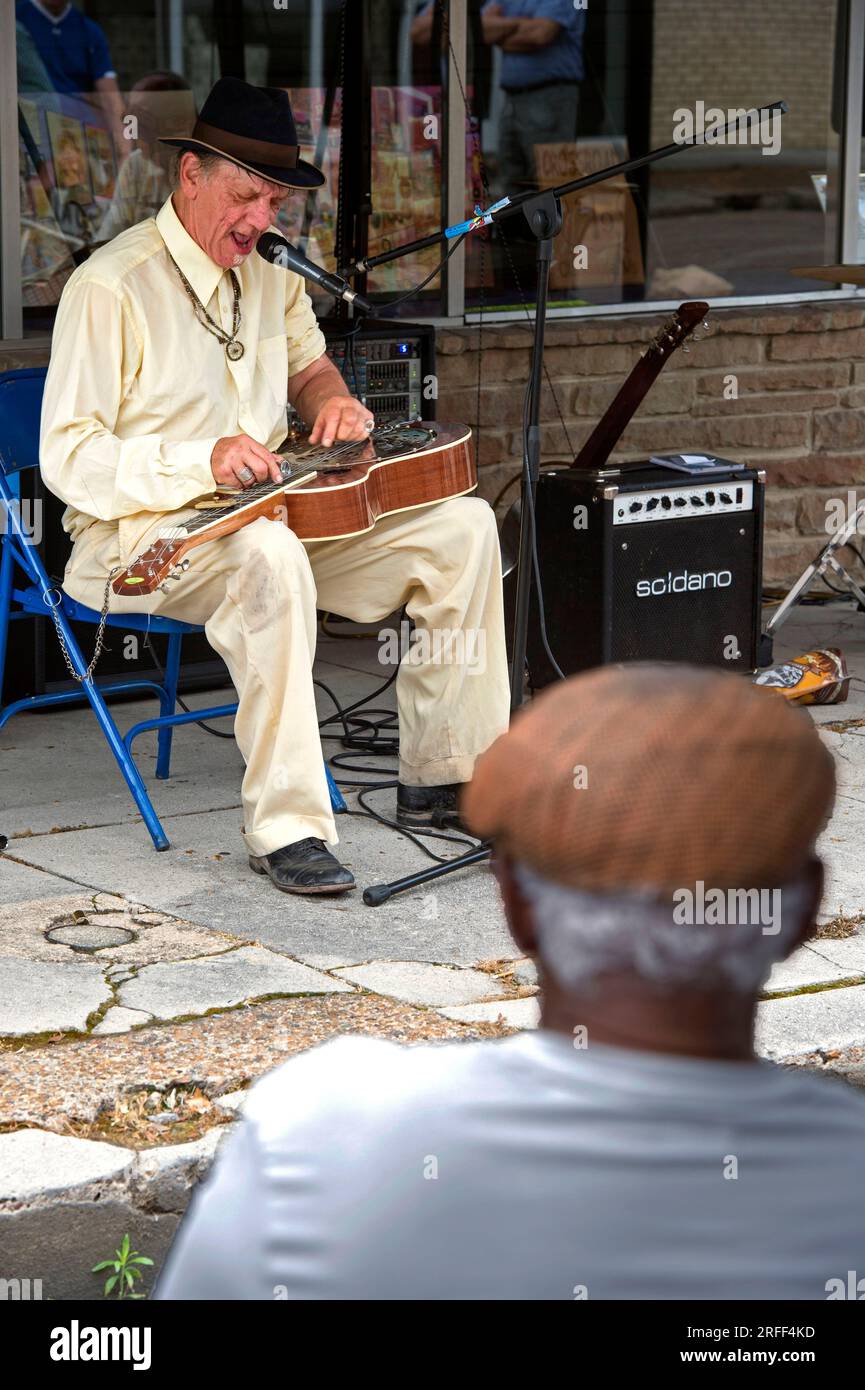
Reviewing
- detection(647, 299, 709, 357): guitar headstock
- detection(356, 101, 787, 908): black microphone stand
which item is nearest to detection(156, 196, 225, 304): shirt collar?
detection(356, 101, 787, 908): black microphone stand

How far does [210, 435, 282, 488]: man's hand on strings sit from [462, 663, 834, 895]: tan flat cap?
9.44ft

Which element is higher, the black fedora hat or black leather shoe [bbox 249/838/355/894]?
the black fedora hat

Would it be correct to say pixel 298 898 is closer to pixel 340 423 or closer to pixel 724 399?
pixel 340 423

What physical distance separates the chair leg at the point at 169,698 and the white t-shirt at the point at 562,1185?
11.0 feet

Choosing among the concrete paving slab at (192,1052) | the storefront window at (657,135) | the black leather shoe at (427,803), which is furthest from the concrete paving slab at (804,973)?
the storefront window at (657,135)

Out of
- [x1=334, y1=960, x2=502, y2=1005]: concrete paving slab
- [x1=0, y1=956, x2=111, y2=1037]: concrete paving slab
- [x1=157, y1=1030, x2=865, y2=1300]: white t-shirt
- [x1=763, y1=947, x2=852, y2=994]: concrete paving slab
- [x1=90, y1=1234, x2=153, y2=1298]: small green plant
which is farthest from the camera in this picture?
[x1=763, y1=947, x2=852, y2=994]: concrete paving slab

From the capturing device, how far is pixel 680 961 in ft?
3.50

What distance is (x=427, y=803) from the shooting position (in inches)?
173

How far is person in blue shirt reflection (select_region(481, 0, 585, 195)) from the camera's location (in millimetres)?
6727

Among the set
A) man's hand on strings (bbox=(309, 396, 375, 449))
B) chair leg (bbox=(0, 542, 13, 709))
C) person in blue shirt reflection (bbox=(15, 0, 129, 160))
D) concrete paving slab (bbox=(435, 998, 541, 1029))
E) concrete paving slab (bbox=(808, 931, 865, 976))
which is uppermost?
person in blue shirt reflection (bbox=(15, 0, 129, 160))

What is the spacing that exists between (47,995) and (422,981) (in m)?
0.66

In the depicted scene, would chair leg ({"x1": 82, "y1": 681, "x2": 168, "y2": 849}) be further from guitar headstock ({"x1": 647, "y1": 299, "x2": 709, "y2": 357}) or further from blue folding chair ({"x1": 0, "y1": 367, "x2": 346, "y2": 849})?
guitar headstock ({"x1": 647, "y1": 299, "x2": 709, "y2": 357})

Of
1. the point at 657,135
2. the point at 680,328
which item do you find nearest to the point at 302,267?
the point at 680,328

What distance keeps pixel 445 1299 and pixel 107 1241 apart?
170cm
